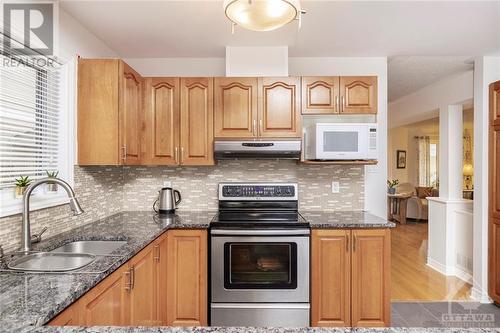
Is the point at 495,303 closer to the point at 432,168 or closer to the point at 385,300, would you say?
the point at 385,300

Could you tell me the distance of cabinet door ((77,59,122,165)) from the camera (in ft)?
7.42

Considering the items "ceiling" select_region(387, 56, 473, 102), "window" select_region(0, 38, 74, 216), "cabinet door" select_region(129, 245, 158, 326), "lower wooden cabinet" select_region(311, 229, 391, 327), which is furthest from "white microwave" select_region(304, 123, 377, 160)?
"window" select_region(0, 38, 74, 216)

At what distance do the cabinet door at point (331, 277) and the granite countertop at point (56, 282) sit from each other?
121 centimetres

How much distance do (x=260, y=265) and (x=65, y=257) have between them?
1.35 metres

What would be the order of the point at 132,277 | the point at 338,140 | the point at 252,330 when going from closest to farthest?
the point at 252,330
the point at 132,277
the point at 338,140

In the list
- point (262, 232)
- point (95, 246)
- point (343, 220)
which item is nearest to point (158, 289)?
point (95, 246)

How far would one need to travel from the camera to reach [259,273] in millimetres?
2428

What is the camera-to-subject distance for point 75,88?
2.27m

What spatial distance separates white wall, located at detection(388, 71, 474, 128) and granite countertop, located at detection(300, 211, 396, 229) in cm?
204

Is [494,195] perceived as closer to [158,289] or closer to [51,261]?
[158,289]

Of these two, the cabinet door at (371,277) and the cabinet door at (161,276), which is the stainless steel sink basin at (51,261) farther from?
the cabinet door at (371,277)

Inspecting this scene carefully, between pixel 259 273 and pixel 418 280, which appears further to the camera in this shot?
pixel 418 280

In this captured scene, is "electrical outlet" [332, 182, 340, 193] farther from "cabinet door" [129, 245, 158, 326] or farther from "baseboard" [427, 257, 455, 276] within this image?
"baseboard" [427, 257, 455, 276]

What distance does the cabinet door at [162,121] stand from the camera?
9.09 feet
